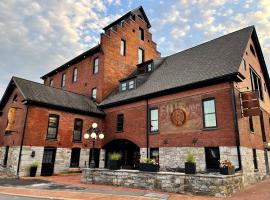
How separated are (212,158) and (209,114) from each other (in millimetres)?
3011

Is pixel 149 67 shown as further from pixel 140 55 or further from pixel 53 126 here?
pixel 53 126

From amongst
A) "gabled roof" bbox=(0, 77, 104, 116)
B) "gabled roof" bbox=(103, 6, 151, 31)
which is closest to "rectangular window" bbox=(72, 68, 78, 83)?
"gabled roof" bbox=(0, 77, 104, 116)

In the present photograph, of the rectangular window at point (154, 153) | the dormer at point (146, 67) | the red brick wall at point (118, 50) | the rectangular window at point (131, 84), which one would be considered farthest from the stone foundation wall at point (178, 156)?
the red brick wall at point (118, 50)

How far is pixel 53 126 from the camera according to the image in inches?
782

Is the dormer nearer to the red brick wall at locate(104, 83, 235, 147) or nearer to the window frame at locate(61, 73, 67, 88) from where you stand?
the red brick wall at locate(104, 83, 235, 147)

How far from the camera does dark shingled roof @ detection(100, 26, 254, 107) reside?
15984 millimetres

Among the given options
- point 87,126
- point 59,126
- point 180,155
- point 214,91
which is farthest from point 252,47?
point 59,126

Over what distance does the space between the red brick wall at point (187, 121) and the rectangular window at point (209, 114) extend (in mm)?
289

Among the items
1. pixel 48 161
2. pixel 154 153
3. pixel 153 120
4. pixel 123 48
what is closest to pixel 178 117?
pixel 153 120

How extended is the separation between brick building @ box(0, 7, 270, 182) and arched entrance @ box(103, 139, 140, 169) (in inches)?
3.7

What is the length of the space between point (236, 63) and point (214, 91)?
2.50 m

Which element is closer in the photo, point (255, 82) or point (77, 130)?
point (255, 82)

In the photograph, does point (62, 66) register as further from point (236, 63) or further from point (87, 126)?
point (236, 63)

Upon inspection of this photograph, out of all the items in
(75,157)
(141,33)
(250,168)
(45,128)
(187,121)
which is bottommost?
(250,168)
